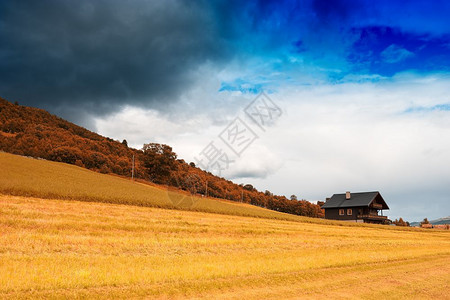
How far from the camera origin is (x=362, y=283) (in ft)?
40.6

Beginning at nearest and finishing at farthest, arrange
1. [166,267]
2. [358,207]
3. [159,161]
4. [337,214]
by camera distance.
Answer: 1. [166,267]
2. [358,207]
3. [337,214]
4. [159,161]

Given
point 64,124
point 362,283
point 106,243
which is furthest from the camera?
point 64,124

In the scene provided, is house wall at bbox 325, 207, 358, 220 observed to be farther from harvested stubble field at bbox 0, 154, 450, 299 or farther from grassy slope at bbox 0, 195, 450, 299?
harvested stubble field at bbox 0, 154, 450, 299

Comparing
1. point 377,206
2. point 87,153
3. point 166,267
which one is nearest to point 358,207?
point 377,206

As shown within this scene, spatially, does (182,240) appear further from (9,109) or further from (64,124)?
(64,124)

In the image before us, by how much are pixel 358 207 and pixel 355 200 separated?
1980 millimetres

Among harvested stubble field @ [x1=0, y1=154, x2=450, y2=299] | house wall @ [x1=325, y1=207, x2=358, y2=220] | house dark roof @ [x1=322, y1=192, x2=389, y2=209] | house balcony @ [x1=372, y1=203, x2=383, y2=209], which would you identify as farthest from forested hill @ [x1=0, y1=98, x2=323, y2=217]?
harvested stubble field @ [x1=0, y1=154, x2=450, y2=299]

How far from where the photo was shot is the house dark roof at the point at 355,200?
78.2 meters

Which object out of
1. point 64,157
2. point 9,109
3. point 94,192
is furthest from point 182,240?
point 9,109

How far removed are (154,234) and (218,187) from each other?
121m

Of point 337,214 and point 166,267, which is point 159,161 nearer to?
point 337,214

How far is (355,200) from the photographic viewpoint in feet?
266

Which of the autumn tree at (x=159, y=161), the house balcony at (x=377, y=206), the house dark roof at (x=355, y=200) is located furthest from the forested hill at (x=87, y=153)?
the house balcony at (x=377, y=206)

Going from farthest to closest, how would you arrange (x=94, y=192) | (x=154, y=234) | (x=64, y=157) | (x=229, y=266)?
1. (x=64, y=157)
2. (x=94, y=192)
3. (x=154, y=234)
4. (x=229, y=266)
